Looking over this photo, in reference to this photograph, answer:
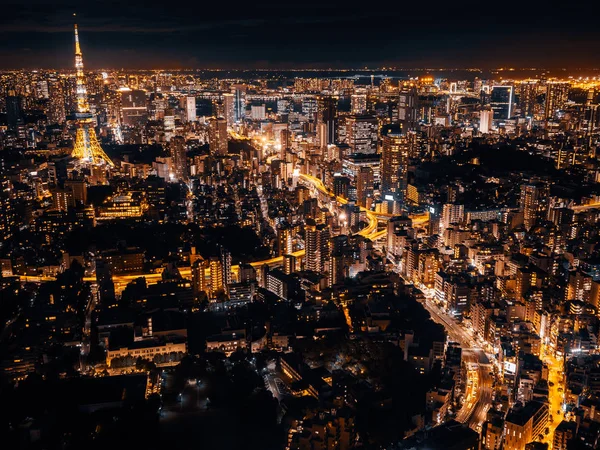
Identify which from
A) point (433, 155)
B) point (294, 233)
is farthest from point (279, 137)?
point (294, 233)

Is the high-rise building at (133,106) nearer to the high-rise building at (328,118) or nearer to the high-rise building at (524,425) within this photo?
the high-rise building at (328,118)

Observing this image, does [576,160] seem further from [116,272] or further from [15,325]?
[15,325]

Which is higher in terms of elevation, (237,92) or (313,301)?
(237,92)

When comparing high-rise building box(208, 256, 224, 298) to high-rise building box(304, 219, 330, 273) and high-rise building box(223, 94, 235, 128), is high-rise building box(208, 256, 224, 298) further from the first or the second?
high-rise building box(223, 94, 235, 128)

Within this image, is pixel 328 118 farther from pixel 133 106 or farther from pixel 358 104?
pixel 133 106

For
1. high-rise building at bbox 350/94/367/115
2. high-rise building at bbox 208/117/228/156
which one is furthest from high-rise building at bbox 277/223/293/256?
high-rise building at bbox 350/94/367/115

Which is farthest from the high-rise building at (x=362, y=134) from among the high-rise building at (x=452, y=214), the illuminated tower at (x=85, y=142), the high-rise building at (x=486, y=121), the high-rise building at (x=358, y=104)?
the illuminated tower at (x=85, y=142)
